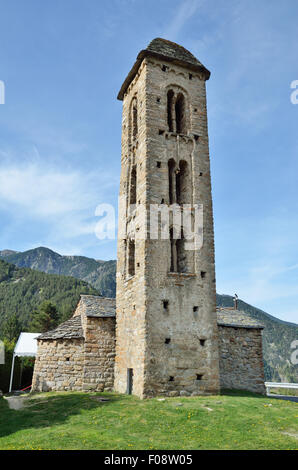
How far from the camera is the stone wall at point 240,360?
1830cm

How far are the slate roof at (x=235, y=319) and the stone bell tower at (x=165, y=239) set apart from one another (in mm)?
3608

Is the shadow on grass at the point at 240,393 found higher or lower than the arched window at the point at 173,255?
lower

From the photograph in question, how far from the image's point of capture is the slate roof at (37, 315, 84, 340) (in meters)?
18.0

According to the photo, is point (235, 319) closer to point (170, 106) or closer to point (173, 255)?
point (173, 255)

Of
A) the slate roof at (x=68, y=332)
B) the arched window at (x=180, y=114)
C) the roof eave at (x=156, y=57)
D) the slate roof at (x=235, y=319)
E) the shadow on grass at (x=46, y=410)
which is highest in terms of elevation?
the roof eave at (x=156, y=57)

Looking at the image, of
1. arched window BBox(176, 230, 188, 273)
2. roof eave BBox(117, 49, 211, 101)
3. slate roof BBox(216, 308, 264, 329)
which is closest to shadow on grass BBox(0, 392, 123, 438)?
arched window BBox(176, 230, 188, 273)

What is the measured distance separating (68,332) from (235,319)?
9174mm

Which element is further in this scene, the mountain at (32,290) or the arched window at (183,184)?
the mountain at (32,290)

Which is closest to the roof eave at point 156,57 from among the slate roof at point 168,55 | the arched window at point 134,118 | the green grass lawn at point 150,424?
the slate roof at point 168,55

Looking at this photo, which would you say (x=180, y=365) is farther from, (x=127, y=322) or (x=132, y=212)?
(x=132, y=212)

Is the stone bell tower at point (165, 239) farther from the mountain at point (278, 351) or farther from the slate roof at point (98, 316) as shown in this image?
the mountain at point (278, 351)

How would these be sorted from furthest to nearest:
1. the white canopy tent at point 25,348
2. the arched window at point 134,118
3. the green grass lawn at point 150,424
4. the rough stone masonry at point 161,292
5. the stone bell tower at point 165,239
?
the white canopy tent at point 25,348 → the arched window at point 134,118 → the rough stone masonry at point 161,292 → the stone bell tower at point 165,239 → the green grass lawn at point 150,424

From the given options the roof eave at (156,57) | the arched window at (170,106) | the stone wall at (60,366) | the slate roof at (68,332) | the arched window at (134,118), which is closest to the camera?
the stone wall at (60,366)

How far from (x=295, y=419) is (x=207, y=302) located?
587cm
